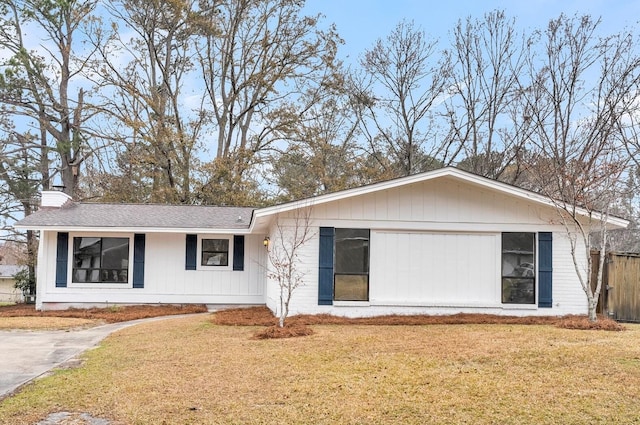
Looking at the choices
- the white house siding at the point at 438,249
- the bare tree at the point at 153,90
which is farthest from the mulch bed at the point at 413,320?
the bare tree at the point at 153,90

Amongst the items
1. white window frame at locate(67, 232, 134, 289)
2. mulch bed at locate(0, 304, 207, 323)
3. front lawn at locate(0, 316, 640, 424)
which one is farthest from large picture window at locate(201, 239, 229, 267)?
front lawn at locate(0, 316, 640, 424)

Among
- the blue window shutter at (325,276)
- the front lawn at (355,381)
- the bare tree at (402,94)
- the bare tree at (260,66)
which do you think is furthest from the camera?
the bare tree at (260,66)

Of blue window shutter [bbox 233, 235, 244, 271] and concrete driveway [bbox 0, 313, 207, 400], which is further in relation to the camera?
blue window shutter [bbox 233, 235, 244, 271]

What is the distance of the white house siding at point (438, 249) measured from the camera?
11.7 metres

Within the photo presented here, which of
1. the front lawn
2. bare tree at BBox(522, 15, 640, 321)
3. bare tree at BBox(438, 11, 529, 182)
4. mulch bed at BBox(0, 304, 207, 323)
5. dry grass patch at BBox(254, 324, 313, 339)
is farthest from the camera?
bare tree at BBox(438, 11, 529, 182)

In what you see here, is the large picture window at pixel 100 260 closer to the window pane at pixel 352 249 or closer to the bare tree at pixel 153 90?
the window pane at pixel 352 249

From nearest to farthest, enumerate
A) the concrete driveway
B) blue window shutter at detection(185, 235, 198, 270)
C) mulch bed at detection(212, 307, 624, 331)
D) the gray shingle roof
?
the concrete driveway
mulch bed at detection(212, 307, 624, 331)
the gray shingle roof
blue window shutter at detection(185, 235, 198, 270)

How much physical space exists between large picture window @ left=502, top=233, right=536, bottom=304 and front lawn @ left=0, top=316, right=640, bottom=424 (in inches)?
103

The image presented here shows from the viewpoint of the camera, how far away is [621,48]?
17.6 metres

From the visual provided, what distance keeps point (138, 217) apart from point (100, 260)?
1556 millimetres

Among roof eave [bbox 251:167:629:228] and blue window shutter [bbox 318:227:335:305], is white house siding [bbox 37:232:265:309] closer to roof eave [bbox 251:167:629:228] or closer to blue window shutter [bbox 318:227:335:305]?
blue window shutter [bbox 318:227:335:305]

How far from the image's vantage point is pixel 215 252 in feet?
50.0

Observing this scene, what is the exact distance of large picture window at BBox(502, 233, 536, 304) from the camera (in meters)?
11.8

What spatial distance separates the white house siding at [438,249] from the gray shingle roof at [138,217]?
13.6 feet
